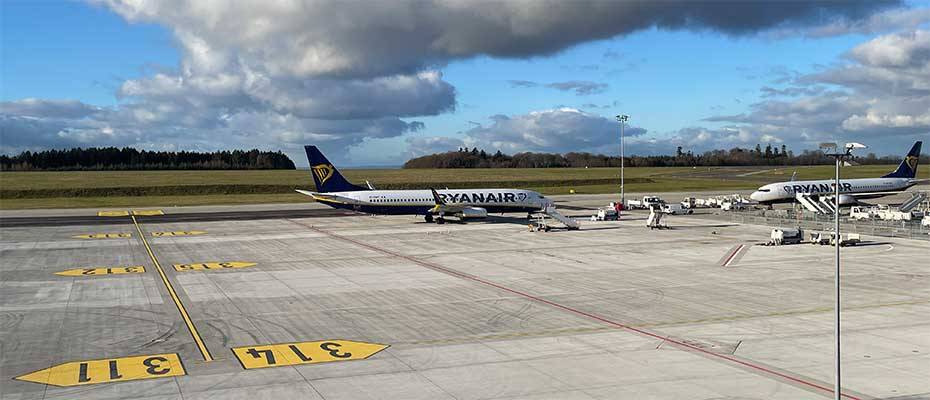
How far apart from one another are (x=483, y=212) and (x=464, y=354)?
189 ft

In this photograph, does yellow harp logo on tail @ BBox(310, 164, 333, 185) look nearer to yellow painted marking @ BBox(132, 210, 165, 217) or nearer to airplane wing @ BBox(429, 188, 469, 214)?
airplane wing @ BBox(429, 188, 469, 214)

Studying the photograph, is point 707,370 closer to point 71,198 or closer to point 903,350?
point 903,350

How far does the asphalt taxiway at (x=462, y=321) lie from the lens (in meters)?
23.2

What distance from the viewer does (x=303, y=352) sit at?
27375 millimetres

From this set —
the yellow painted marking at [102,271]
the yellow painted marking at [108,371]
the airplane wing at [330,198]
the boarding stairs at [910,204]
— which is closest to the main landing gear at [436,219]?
the airplane wing at [330,198]

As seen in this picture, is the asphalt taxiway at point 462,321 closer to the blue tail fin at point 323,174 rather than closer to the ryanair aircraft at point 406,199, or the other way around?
the ryanair aircraft at point 406,199

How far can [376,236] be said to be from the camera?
71.9 meters

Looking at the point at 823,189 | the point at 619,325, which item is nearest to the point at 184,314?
the point at 619,325

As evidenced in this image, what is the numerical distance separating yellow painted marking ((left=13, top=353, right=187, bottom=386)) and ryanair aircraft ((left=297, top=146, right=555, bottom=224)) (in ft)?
193

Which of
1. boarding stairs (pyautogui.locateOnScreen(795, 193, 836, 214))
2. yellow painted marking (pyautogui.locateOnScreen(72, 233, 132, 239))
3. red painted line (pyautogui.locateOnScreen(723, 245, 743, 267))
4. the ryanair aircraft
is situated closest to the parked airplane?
boarding stairs (pyautogui.locateOnScreen(795, 193, 836, 214))

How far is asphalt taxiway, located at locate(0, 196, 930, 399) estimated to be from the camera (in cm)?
2325

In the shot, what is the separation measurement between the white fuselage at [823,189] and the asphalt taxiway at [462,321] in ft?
112

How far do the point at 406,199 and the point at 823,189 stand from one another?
5550 cm

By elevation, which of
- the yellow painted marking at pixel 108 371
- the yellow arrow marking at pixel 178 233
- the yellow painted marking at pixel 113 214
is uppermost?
the yellow painted marking at pixel 113 214
